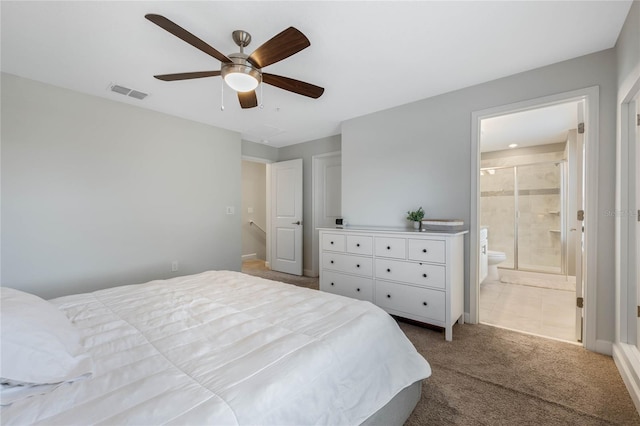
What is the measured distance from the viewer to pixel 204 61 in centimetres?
223

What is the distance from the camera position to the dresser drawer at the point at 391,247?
Result: 2.60m

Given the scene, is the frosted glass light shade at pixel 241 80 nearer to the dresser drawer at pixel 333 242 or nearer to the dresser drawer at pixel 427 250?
the dresser drawer at pixel 333 242

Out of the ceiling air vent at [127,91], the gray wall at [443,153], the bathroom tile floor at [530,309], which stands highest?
the ceiling air vent at [127,91]

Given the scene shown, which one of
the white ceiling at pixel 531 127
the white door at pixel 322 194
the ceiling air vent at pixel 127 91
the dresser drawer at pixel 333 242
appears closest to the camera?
the ceiling air vent at pixel 127 91

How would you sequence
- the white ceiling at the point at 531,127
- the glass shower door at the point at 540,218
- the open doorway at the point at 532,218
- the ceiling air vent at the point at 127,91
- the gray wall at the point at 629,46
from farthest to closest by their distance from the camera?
the glass shower door at the point at 540,218
the white ceiling at the point at 531,127
the ceiling air vent at the point at 127,91
the open doorway at the point at 532,218
the gray wall at the point at 629,46

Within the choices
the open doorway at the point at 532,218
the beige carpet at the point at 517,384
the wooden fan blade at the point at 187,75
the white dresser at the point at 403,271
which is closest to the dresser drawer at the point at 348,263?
the white dresser at the point at 403,271

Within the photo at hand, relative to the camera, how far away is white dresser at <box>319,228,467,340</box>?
238cm

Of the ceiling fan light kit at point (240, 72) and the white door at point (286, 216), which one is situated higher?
the ceiling fan light kit at point (240, 72)

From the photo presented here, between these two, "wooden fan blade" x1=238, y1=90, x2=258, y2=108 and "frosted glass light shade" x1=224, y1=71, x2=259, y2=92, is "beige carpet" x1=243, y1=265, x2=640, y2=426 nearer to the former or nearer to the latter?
"frosted glass light shade" x1=224, y1=71, x2=259, y2=92

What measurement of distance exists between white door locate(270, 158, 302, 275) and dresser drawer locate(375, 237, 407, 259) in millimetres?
2150

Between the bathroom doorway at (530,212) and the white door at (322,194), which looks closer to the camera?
the bathroom doorway at (530,212)

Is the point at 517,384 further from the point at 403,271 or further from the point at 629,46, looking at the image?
the point at 629,46

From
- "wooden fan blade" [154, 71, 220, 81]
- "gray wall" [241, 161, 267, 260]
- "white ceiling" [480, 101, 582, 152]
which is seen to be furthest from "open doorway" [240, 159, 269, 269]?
"white ceiling" [480, 101, 582, 152]

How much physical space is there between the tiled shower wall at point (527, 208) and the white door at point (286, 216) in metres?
3.53
